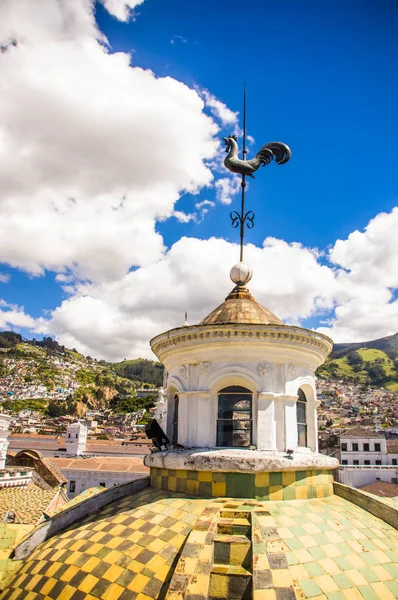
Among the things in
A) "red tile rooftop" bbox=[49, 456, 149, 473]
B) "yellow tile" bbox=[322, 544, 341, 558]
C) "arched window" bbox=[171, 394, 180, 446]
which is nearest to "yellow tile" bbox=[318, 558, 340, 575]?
"yellow tile" bbox=[322, 544, 341, 558]

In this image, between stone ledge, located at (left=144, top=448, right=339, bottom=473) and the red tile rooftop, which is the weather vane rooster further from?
the red tile rooftop

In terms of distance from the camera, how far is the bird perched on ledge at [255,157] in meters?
11.9

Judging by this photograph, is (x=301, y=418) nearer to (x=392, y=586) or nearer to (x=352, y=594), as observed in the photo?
(x=392, y=586)

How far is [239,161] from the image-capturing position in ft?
38.9

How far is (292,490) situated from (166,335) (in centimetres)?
405

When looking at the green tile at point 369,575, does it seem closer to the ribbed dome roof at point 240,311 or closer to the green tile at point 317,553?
the green tile at point 317,553

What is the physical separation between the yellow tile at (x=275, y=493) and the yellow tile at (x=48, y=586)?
3875 millimetres

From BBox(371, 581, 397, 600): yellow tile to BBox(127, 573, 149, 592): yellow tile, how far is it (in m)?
3.21

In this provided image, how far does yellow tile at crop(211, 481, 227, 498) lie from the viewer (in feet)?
28.8

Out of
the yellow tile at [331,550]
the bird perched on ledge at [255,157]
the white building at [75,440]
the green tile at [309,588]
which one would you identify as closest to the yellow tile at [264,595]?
the green tile at [309,588]

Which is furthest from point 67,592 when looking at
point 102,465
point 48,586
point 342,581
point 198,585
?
point 102,465

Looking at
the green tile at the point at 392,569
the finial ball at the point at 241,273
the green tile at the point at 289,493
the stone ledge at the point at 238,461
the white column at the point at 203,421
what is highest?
the finial ball at the point at 241,273

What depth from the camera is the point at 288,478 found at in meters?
9.09

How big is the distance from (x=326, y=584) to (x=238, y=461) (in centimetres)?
262
